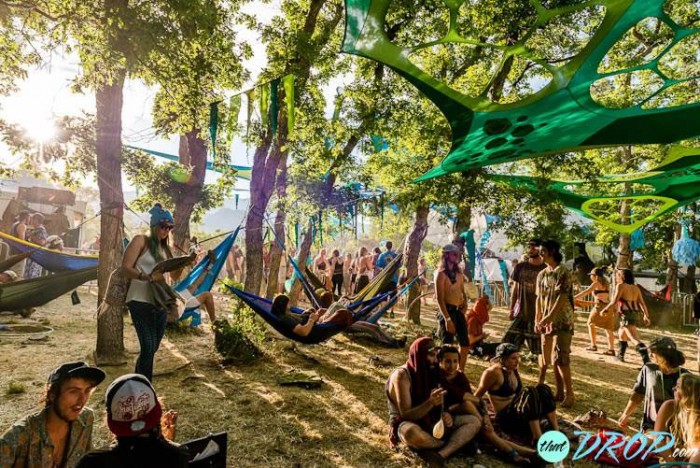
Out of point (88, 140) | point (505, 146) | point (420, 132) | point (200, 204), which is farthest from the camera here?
point (200, 204)

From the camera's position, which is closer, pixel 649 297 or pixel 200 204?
pixel 200 204

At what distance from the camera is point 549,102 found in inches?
109

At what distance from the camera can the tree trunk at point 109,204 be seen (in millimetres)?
3787

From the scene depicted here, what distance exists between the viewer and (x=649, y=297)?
9758 millimetres

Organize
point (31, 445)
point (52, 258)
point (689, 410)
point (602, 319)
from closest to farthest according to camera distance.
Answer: point (31, 445)
point (689, 410)
point (602, 319)
point (52, 258)

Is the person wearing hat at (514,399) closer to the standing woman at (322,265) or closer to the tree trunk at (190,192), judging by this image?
the tree trunk at (190,192)

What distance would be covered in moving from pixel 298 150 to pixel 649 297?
30.6 ft

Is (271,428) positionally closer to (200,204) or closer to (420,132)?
(420,132)

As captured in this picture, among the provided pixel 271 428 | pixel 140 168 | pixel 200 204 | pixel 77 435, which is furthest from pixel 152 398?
pixel 200 204

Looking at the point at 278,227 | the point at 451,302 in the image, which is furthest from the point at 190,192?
the point at 451,302

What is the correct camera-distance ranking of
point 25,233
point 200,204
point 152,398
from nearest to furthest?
point 152,398, point 25,233, point 200,204

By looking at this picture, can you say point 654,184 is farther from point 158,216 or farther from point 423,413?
point 158,216

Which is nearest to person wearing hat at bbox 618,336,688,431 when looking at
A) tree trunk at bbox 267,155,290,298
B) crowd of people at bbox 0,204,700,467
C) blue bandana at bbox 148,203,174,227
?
crowd of people at bbox 0,204,700,467

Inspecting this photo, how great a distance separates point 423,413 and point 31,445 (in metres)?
1.91
